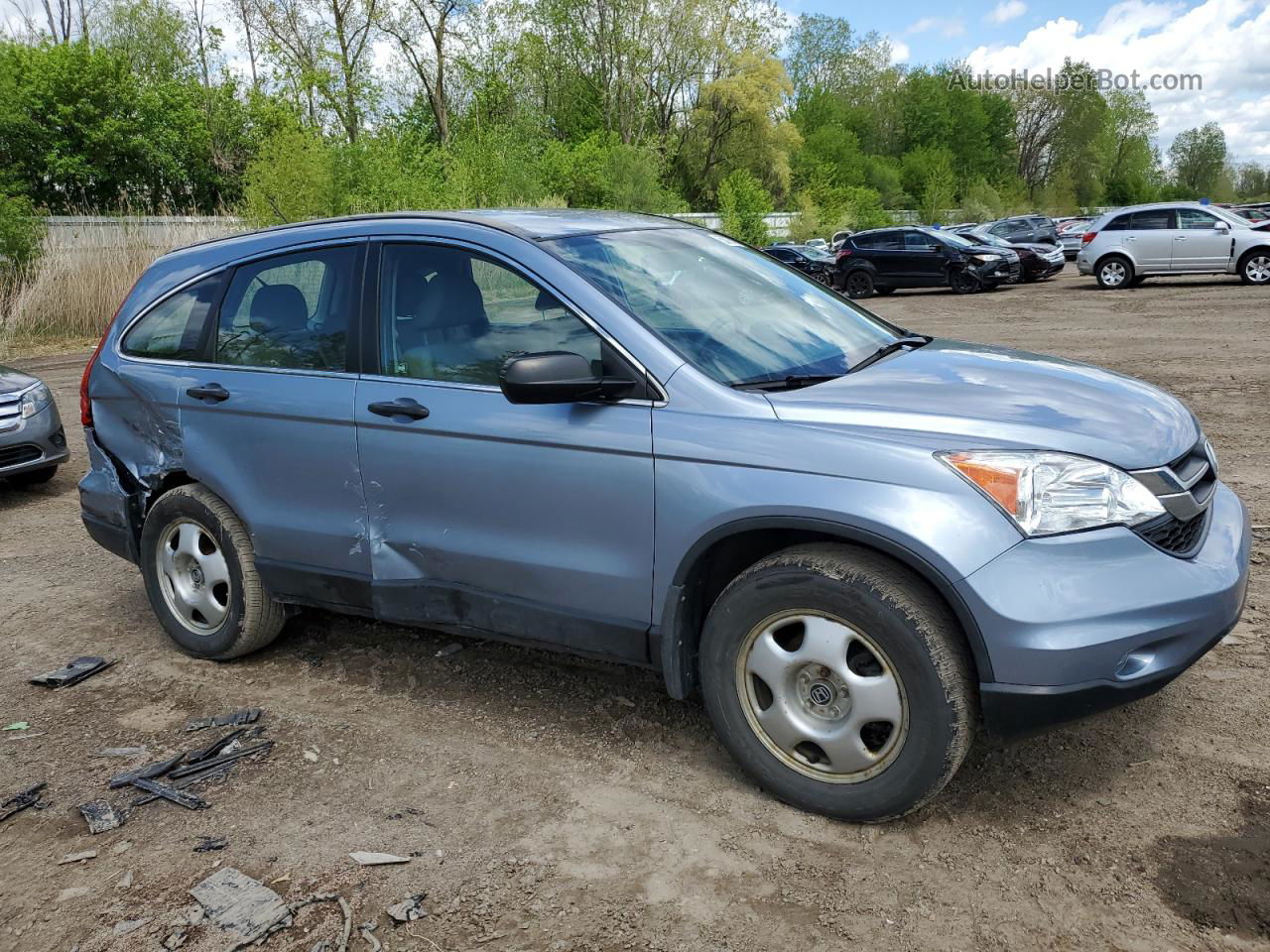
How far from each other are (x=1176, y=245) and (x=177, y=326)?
892 inches

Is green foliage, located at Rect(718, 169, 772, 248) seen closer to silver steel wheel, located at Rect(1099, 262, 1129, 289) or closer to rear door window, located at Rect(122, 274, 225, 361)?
silver steel wheel, located at Rect(1099, 262, 1129, 289)

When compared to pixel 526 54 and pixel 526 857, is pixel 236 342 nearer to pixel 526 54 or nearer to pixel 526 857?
pixel 526 857

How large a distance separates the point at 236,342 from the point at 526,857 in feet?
8.16

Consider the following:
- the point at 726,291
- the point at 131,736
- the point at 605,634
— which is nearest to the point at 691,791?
the point at 605,634

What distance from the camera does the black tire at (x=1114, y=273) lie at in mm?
23312

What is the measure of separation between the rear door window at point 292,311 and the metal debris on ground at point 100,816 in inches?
66.2

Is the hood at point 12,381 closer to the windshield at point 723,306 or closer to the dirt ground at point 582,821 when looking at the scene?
the dirt ground at point 582,821

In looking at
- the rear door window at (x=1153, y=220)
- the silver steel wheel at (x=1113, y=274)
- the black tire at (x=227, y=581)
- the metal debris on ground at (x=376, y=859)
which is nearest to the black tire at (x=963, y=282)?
the silver steel wheel at (x=1113, y=274)

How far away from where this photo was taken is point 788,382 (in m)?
3.38

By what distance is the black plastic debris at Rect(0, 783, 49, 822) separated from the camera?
11.4ft

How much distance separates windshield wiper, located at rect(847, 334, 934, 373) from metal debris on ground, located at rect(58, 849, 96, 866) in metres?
2.80

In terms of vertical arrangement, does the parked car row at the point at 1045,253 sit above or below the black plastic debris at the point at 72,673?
above

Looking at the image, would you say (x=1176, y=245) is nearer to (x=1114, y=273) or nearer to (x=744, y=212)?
(x=1114, y=273)

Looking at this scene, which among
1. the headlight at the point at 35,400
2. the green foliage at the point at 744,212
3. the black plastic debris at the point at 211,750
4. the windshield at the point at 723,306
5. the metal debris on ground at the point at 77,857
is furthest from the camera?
the green foliage at the point at 744,212
